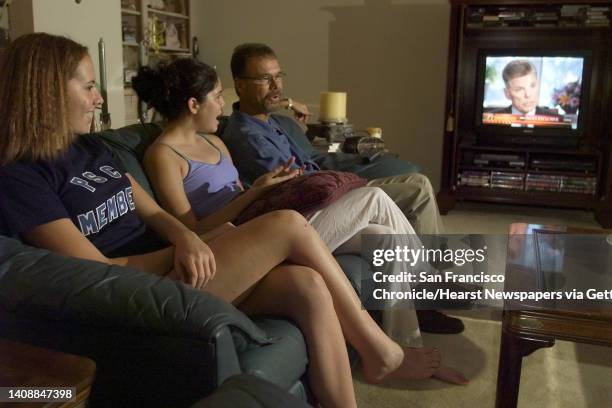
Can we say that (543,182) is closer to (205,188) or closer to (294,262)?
(205,188)

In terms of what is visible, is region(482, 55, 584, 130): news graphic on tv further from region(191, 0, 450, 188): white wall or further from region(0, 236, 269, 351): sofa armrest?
region(0, 236, 269, 351): sofa armrest

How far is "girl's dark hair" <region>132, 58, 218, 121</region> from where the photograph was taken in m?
1.96

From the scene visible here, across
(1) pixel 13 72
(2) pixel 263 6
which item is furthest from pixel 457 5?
(1) pixel 13 72

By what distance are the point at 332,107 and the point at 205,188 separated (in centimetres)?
144

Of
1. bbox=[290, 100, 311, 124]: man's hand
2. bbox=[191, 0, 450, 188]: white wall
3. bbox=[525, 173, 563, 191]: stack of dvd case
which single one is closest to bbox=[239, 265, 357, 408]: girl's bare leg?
bbox=[290, 100, 311, 124]: man's hand

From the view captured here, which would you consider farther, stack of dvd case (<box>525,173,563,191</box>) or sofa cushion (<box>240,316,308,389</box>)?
stack of dvd case (<box>525,173,563,191</box>)

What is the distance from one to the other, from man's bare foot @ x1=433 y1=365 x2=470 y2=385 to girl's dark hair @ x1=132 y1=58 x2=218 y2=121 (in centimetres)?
118

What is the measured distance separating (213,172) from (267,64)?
67 centimetres

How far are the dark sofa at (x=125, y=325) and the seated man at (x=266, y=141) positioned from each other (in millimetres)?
1121

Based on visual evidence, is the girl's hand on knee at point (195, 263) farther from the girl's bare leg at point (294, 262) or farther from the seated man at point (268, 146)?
the seated man at point (268, 146)

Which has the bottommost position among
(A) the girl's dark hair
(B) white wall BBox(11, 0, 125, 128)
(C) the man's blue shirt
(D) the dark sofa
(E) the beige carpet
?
(E) the beige carpet

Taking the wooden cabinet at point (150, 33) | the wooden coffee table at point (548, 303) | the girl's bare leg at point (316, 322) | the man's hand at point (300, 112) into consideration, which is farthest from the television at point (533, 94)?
the girl's bare leg at point (316, 322)

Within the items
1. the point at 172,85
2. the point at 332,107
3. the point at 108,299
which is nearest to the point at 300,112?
the point at 332,107

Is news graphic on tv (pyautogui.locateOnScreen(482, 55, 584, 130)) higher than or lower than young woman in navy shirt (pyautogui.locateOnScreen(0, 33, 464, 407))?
higher
